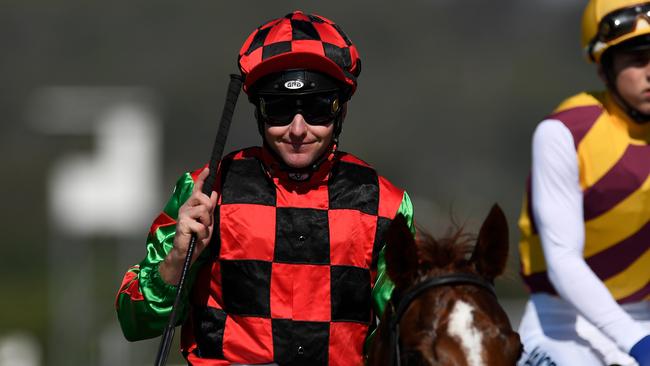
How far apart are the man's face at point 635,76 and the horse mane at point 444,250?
1213mm

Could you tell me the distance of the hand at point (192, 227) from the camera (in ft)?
12.5

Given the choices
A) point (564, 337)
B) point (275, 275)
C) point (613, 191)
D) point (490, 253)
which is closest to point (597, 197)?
point (613, 191)

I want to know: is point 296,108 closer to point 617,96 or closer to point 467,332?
point 467,332

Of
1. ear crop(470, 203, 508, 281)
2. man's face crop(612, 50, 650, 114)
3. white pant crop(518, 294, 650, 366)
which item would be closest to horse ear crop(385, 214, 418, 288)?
ear crop(470, 203, 508, 281)

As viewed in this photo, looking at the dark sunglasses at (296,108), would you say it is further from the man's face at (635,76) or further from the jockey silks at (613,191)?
the man's face at (635,76)

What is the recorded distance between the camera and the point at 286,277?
3957 mm

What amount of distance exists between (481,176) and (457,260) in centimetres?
2347

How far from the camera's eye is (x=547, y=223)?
14.5 ft

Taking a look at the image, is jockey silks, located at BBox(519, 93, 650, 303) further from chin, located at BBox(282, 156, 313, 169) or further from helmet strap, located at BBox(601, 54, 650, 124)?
chin, located at BBox(282, 156, 313, 169)

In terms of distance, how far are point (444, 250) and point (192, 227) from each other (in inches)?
30.8

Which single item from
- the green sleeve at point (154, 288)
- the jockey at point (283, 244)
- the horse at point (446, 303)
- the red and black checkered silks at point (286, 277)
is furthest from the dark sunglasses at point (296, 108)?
the horse at point (446, 303)

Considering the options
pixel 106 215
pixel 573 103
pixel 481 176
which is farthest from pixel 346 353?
pixel 481 176

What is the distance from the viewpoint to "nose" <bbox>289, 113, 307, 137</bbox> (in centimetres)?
396

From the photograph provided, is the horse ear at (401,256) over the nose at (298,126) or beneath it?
beneath
